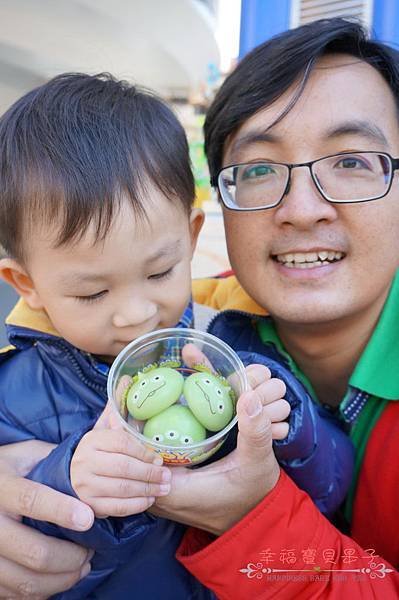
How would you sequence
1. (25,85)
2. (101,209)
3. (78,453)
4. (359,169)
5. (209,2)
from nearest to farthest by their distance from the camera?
(78,453)
(101,209)
(359,169)
(25,85)
(209,2)

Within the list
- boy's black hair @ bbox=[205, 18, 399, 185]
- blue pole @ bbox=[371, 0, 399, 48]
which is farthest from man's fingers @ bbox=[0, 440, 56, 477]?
blue pole @ bbox=[371, 0, 399, 48]

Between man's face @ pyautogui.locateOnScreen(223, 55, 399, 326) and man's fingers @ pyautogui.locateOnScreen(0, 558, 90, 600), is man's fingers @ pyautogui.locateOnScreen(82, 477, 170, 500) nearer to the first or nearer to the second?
man's fingers @ pyautogui.locateOnScreen(0, 558, 90, 600)

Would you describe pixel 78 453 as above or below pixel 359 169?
below

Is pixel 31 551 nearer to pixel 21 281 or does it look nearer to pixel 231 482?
pixel 231 482

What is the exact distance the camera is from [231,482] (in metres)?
0.92

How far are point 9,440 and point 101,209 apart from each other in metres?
0.59

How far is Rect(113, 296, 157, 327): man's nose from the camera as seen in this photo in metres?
1.04

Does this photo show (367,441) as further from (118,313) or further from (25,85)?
(25,85)

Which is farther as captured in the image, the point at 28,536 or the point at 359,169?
the point at 359,169

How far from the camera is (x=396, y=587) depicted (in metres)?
0.98

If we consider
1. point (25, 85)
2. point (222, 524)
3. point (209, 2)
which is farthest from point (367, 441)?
point (209, 2)

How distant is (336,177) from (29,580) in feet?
3.78

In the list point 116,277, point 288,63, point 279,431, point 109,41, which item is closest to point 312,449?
point 279,431

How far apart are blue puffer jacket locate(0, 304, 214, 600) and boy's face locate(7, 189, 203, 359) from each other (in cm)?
10
